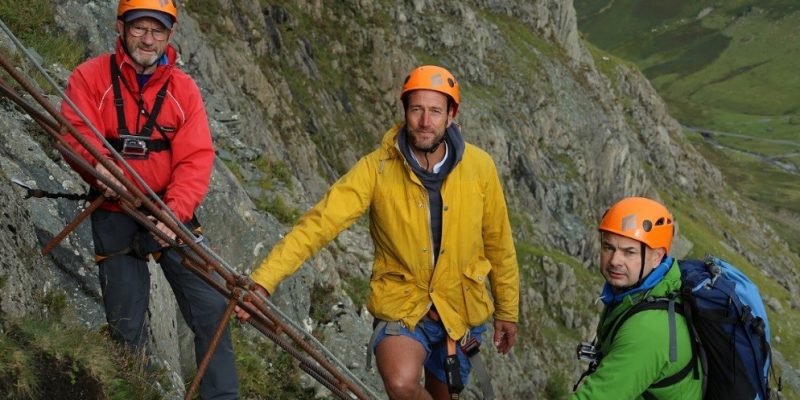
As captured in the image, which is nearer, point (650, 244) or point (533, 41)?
point (650, 244)

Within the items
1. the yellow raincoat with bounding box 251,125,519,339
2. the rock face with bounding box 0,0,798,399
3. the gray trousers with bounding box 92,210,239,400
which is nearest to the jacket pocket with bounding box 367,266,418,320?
the yellow raincoat with bounding box 251,125,519,339

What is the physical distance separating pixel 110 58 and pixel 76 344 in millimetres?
2565

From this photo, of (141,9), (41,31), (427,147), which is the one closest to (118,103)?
(141,9)

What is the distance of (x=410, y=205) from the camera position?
6.52m

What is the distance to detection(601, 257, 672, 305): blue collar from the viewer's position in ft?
18.3

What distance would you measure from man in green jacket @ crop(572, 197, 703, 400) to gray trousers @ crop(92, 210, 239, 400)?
3.29m

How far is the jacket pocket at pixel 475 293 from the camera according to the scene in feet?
22.6

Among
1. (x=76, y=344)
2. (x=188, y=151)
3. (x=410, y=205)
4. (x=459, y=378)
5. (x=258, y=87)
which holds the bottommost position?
(x=459, y=378)

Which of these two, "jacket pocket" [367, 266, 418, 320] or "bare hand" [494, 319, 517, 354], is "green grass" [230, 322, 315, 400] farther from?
"bare hand" [494, 319, 517, 354]

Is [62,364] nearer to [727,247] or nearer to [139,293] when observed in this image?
[139,293]

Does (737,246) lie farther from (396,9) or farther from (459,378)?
(459,378)

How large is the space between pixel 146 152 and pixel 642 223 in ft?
15.1

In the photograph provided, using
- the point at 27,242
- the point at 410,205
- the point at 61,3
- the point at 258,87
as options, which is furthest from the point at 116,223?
the point at 258,87

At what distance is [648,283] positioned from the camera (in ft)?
18.4
